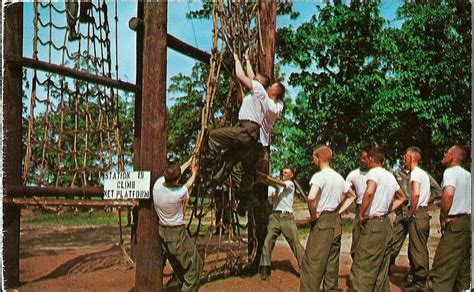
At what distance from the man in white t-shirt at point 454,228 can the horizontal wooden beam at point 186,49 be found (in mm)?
2765

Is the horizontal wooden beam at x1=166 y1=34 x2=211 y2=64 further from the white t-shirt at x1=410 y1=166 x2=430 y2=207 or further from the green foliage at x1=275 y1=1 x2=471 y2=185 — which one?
the white t-shirt at x1=410 y1=166 x2=430 y2=207

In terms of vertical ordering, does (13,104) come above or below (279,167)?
above

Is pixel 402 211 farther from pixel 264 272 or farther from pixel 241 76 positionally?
pixel 241 76

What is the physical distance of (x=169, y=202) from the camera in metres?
5.48

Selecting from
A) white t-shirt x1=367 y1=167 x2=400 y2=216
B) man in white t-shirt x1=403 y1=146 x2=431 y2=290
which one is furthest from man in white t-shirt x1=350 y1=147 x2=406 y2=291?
man in white t-shirt x1=403 y1=146 x2=431 y2=290

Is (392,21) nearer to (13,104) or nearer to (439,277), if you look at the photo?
(439,277)

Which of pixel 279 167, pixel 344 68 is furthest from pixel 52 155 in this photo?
pixel 344 68

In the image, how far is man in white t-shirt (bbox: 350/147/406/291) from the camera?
19.0 feet

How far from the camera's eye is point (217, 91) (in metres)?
6.75

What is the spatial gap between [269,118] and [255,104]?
0.26 m

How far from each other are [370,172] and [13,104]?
3.58 m

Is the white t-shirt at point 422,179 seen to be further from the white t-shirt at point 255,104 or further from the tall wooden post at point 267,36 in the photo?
the tall wooden post at point 267,36

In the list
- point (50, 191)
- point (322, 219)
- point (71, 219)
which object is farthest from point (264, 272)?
point (71, 219)

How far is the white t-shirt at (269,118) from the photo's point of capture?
624cm
